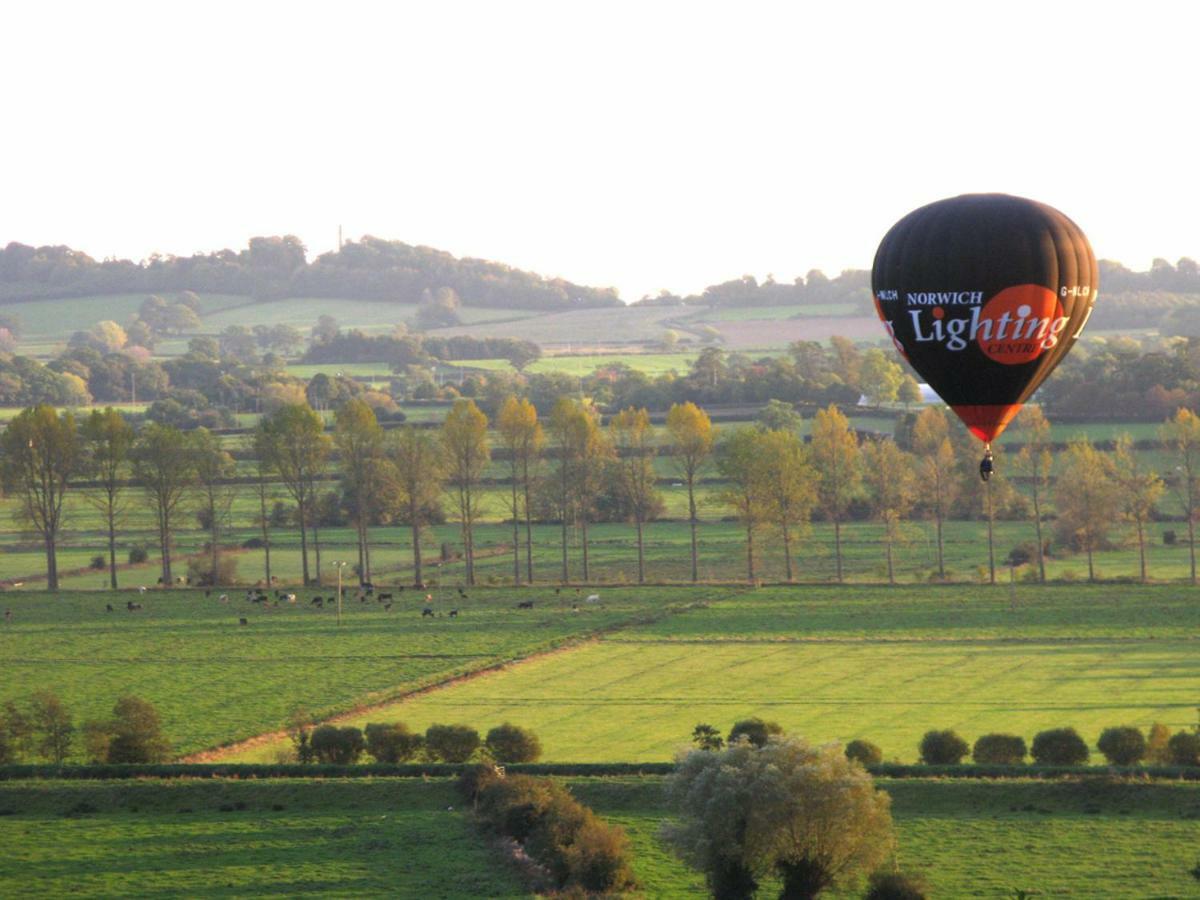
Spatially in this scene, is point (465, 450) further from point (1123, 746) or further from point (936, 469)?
point (1123, 746)

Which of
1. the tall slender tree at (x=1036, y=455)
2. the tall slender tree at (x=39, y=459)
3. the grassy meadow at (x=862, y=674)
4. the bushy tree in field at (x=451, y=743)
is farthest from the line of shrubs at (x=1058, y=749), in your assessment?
the tall slender tree at (x=39, y=459)

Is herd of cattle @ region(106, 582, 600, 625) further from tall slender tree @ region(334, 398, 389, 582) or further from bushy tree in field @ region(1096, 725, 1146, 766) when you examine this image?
bushy tree in field @ region(1096, 725, 1146, 766)

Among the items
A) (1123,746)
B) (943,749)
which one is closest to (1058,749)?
(1123,746)

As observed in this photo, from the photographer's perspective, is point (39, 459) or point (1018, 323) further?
point (39, 459)

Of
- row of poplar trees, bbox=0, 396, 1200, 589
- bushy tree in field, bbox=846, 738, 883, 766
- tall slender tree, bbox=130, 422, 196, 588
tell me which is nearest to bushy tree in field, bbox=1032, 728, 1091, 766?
bushy tree in field, bbox=846, 738, 883, 766

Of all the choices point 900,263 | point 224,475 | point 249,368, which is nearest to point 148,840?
point 900,263

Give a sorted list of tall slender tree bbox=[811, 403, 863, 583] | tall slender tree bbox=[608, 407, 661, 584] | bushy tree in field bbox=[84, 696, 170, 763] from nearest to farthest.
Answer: bushy tree in field bbox=[84, 696, 170, 763] → tall slender tree bbox=[811, 403, 863, 583] → tall slender tree bbox=[608, 407, 661, 584]
